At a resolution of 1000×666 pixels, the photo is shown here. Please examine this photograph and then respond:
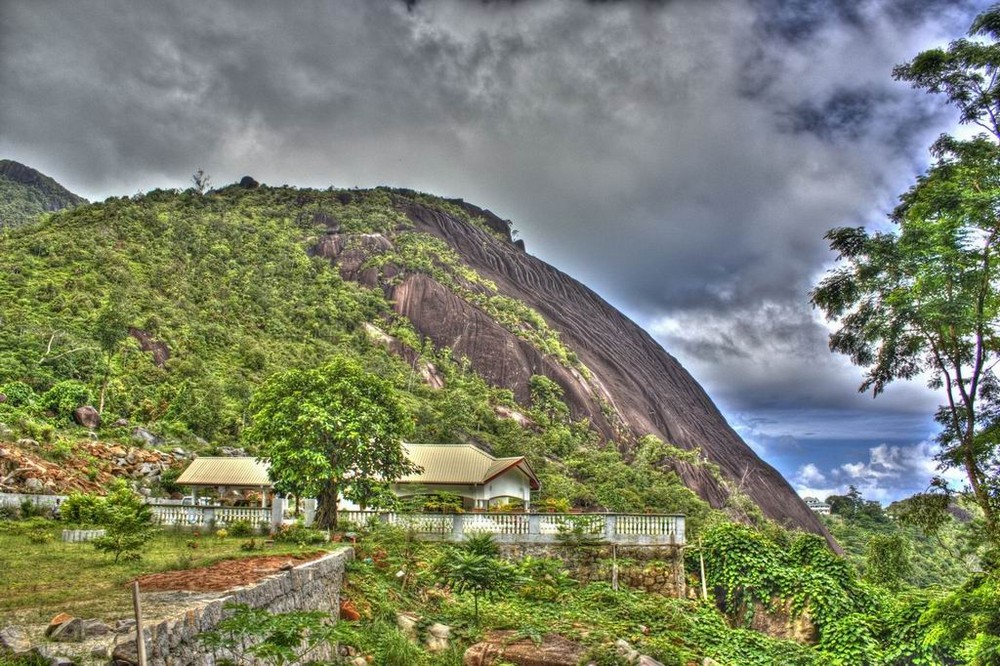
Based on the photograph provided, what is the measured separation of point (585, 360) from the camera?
286 feet

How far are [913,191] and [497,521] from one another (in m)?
13.7

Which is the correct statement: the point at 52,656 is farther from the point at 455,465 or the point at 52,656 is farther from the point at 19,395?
the point at 19,395

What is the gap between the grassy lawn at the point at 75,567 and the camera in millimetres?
6840

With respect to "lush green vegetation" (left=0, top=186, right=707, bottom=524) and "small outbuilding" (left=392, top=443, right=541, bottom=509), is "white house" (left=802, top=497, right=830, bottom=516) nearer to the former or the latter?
"lush green vegetation" (left=0, top=186, right=707, bottom=524)

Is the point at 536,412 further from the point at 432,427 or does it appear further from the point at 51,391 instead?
the point at 51,391

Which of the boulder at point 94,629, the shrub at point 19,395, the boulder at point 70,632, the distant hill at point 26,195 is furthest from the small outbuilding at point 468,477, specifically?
the distant hill at point 26,195

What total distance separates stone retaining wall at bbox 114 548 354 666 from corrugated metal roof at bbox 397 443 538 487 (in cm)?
1394

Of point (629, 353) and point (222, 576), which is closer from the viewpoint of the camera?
point (222, 576)

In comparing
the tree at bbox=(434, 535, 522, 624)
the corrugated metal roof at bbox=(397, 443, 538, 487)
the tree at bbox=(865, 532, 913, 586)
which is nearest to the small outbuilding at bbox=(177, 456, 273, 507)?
the corrugated metal roof at bbox=(397, 443, 538, 487)

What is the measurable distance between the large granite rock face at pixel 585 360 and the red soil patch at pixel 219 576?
2165 inches

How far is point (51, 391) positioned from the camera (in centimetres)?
3142

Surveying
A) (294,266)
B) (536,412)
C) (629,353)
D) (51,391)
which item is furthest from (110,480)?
(629,353)

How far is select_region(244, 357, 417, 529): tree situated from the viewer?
711 inches

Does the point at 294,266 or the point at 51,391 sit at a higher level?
the point at 294,266
